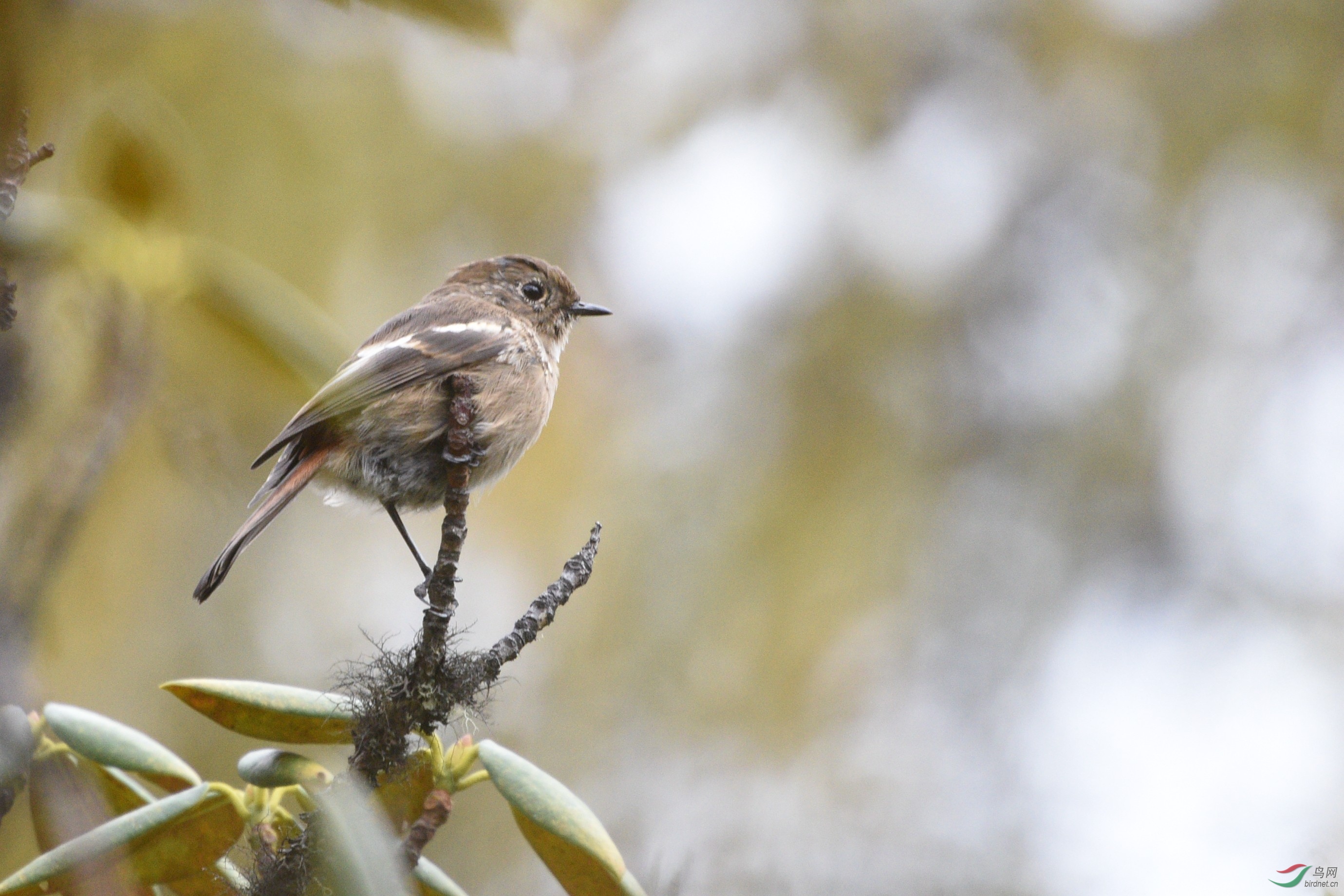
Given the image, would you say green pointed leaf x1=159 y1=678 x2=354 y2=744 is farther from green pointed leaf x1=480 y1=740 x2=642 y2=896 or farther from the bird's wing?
the bird's wing

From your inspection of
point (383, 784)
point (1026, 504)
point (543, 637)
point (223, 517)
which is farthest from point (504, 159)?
point (383, 784)

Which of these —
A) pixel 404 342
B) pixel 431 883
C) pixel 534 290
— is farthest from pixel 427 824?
pixel 534 290

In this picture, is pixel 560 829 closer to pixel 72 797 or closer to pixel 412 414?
pixel 72 797

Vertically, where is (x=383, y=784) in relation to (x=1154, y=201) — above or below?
below

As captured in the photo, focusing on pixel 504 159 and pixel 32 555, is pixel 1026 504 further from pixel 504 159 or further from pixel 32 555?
pixel 32 555

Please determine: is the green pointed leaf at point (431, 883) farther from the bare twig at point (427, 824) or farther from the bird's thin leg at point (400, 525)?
the bird's thin leg at point (400, 525)

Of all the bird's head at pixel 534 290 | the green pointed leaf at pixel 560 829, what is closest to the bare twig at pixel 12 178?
the green pointed leaf at pixel 560 829
